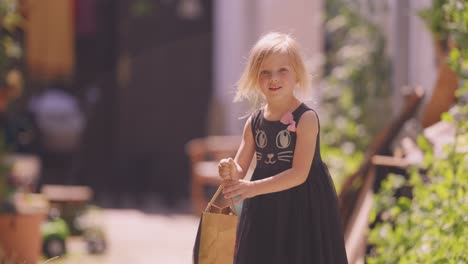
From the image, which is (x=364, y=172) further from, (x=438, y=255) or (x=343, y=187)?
(x=438, y=255)

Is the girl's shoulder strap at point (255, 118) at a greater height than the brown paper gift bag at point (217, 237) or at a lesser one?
greater

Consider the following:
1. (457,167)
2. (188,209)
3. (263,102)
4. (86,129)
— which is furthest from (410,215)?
(86,129)

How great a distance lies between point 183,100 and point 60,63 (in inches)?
76.6

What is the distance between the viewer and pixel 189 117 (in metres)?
14.1

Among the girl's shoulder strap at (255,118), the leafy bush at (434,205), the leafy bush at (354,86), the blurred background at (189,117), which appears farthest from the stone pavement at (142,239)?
the girl's shoulder strap at (255,118)

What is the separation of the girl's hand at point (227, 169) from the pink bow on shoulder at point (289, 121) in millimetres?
261

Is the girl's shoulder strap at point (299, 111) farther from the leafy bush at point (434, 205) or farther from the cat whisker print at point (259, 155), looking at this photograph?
the leafy bush at point (434, 205)

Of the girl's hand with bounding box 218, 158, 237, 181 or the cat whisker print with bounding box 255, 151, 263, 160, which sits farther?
the cat whisker print with bounding box 255, 151, 263, 160

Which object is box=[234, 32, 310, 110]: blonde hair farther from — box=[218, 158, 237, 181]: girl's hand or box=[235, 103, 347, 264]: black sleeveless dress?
box=[218, 158, 237, 181]: girl's hand

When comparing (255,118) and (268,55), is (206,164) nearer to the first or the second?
(255,118)

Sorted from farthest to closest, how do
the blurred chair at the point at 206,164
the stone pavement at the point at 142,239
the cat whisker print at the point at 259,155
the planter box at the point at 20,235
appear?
the blurred chair at the point at 206,164 → the stone pavement at the point at 142,239 → the planter box at the point at 20,235 → the cat whisker print at the point at 259,155

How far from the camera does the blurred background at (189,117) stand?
191 inches

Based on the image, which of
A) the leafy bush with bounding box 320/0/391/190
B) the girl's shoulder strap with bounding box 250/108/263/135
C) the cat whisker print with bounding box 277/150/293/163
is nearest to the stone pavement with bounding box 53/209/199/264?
the leafy bush with bounding box 320/0/391/190

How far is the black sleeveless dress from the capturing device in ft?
11.6
